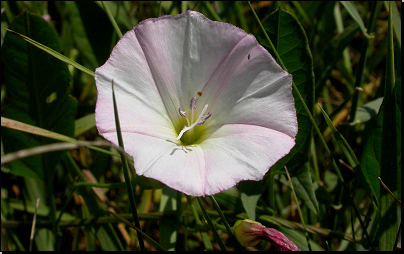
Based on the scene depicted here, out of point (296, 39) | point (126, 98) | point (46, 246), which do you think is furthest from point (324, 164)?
point (46, 246)

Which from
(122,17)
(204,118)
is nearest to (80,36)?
(122,17)

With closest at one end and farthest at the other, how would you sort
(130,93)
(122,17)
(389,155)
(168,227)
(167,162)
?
(167,162) < (130,93) < (389,155) < (168,227) < (122,17)

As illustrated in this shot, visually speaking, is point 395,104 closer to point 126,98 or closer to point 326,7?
point 126,98

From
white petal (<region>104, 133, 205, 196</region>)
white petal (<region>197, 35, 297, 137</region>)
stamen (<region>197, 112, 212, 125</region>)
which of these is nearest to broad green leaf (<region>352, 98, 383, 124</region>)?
white petal (<region>197, 35, 297, 137</region>)

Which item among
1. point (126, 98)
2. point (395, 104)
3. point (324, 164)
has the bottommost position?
point (324, 164)

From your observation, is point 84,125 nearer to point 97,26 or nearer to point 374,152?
point 97,26

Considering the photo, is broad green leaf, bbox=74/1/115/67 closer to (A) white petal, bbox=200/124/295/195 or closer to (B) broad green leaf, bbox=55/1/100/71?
(B) broad green leaf, bbox=55/1/100/71
